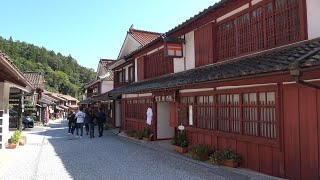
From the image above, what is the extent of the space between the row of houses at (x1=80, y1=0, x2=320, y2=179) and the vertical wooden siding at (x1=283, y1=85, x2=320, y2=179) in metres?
0.02

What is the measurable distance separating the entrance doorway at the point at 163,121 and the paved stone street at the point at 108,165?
2470 mm

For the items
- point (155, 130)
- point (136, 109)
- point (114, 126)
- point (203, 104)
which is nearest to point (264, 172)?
point (203, 104)

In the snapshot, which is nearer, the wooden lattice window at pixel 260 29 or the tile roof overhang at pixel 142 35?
the wooden lattice window at pixel 260 29

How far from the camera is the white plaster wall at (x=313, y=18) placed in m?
8.00

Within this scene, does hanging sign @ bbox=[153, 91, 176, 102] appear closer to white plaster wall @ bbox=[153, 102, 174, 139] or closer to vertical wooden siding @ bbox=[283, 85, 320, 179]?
white plaster wall @ bbox=[153, 102, 174, 139]

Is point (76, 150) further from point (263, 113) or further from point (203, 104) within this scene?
point (263, 113)

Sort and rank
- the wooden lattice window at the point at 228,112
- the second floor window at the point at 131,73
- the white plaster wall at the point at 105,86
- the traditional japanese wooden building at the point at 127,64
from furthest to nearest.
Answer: the white plaster wall at the point at 105,86, the traditional japanese wooden building at the point at 127,64, the second floor window at the point at 131,73, the wooden lattice window at the point at 228,112

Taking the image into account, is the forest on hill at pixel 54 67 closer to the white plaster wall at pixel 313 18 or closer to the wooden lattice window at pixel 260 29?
the wooden lattice window at pixel 260 29

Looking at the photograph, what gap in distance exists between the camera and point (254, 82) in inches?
364

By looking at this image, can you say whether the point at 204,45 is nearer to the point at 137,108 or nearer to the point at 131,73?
the point at 137,108

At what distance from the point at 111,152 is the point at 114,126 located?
15524 mm

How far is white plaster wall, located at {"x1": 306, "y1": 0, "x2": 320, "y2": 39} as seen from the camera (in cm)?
800

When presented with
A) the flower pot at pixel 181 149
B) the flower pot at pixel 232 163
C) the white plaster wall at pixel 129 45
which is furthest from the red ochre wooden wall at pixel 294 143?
the white plaster wall at pixel 129 45

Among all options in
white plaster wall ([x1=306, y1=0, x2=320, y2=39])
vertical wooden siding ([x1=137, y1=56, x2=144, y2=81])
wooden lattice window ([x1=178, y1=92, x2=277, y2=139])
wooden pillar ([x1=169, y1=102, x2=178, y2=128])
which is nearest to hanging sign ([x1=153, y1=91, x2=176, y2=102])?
wooden pillar ([x1=169, y1=102, x2=178, y2=128])
